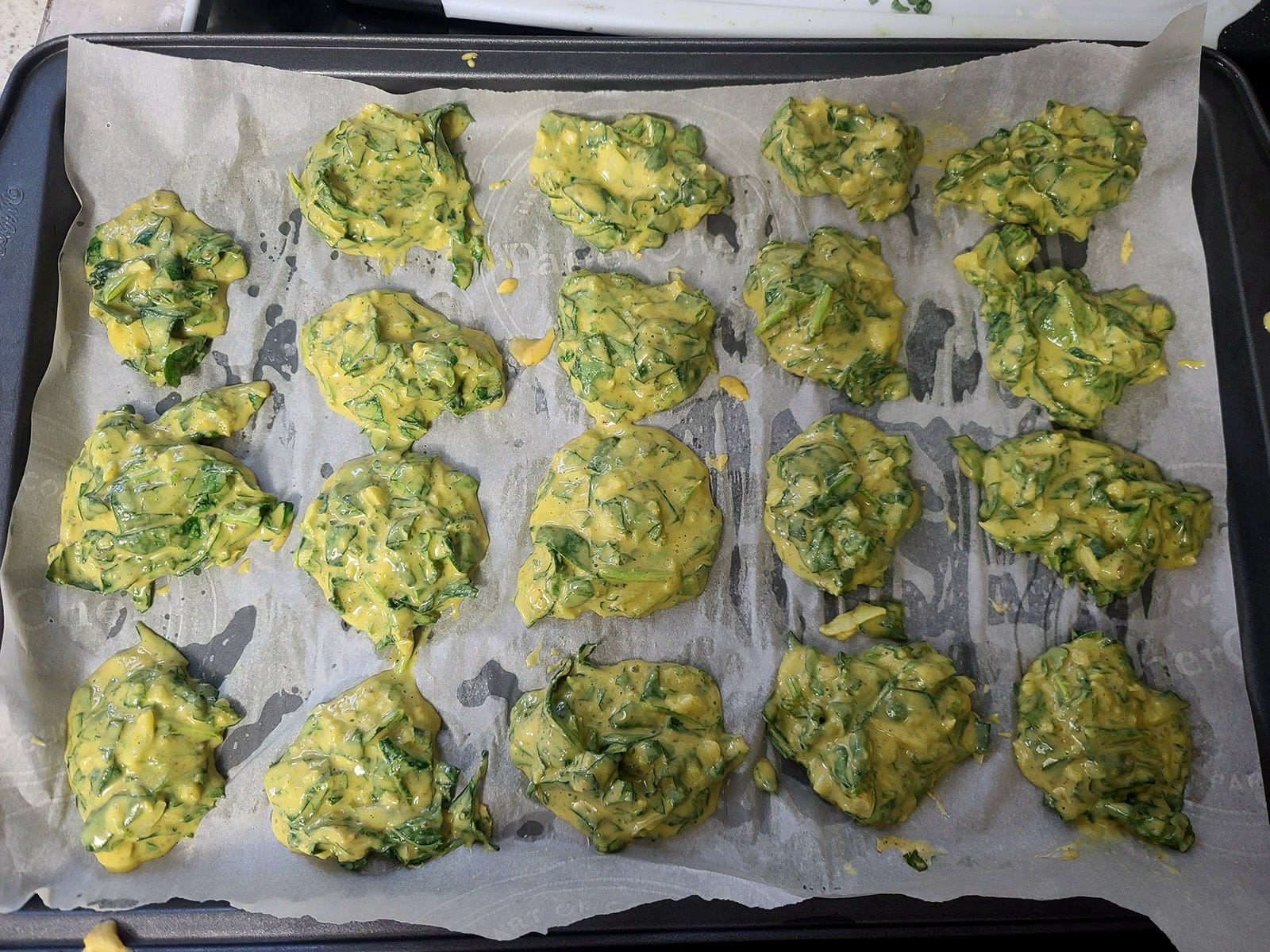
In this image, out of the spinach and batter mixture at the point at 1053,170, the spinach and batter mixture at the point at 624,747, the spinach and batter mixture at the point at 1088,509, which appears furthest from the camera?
the spinach and batter mixture at the point at 1053,170

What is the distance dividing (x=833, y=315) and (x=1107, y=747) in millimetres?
1209

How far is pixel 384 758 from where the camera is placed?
2002 millimetres

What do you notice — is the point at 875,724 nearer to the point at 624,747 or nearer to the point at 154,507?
the point at 624,747

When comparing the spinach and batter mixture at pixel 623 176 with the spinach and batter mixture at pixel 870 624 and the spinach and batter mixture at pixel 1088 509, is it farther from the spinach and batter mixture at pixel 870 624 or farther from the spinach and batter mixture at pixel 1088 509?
the spinach and batter mixture at pixel 870 624

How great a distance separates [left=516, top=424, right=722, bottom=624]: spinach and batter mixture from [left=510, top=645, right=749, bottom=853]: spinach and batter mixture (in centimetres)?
16

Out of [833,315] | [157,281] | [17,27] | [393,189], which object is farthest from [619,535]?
[17,27]

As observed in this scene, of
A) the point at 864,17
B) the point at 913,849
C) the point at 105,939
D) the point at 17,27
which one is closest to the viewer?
the point at 105,939

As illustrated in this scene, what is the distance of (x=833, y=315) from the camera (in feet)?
7.15

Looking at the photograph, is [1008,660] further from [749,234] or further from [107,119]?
[107,119]

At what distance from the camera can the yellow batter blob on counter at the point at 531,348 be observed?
227cm

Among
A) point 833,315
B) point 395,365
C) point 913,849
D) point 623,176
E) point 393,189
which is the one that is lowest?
point 913,849

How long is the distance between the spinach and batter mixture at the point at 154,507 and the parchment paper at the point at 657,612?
6cm

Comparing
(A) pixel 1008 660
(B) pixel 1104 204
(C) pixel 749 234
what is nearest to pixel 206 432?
(C) pixel 749 234

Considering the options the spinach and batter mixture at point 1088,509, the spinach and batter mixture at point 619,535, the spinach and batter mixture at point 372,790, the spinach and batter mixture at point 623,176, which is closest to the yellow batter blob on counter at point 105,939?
the spinach and batter mixture at point 372,790
